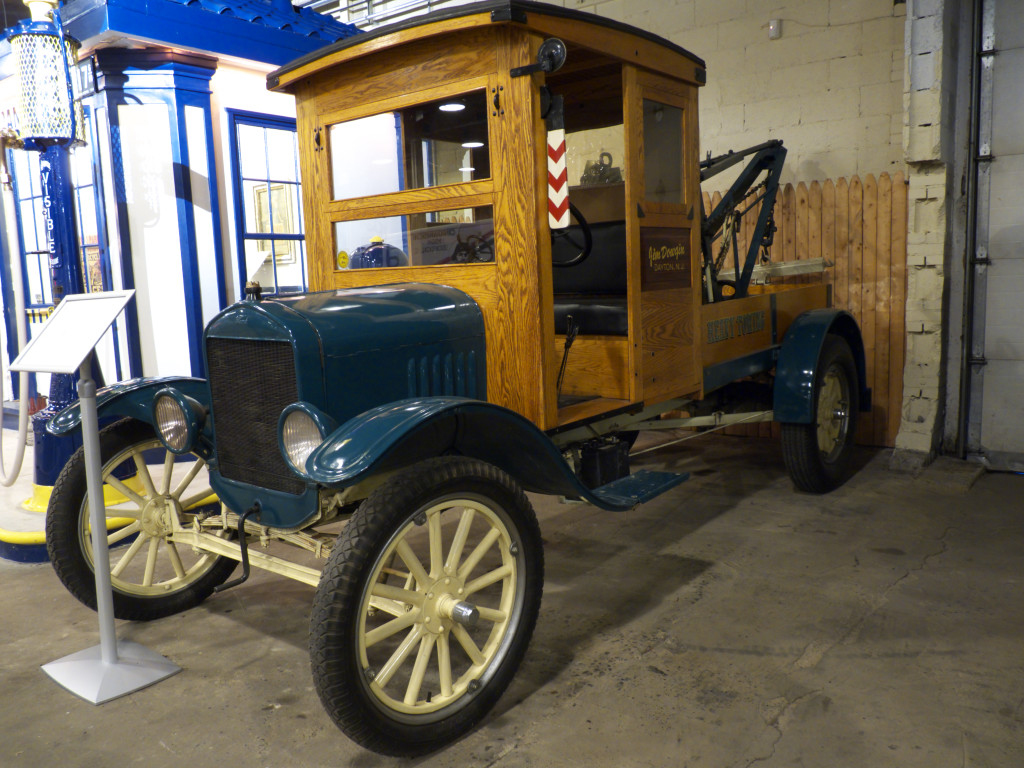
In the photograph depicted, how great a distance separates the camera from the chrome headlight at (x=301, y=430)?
7.61 feet

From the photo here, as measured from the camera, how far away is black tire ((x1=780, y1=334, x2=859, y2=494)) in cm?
443

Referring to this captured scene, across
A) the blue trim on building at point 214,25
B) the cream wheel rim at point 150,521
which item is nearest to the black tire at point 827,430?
the cream wheel rim at point 150,521

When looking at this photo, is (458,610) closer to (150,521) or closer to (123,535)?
(150,521)

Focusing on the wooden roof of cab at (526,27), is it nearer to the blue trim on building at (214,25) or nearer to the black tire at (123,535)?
the black tire at (123,535)

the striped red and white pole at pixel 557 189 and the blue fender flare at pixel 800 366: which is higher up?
the striped red and white pole at pixel 557 189

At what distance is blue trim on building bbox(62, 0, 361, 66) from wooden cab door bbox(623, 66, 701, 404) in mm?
3223

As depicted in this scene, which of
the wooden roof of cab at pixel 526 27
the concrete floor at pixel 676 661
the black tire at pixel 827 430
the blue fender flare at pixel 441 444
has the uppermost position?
the wooden roof of cab at pixel 526 27

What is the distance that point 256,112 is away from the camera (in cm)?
568

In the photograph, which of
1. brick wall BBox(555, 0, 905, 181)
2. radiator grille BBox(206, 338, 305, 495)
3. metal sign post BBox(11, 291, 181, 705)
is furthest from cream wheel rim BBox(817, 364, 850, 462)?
metal sign post BBox(11, 291, 181, 705)

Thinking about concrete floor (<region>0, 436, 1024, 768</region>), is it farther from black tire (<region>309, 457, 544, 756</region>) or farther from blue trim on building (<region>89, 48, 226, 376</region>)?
blue trim on building (<region>89, 48, 226, 376</region>)

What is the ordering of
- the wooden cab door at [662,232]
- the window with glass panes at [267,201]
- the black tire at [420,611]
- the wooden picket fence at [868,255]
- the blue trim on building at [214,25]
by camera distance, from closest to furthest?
1. the black tire at [420,611]
2. the wooden cab door at [662,232]
3. the blue trim on building at [214,25]
4. the wooden picket fence at [868,255]
5. the window with glass panes at [267,201]

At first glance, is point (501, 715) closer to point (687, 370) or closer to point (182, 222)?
point (687, 370)

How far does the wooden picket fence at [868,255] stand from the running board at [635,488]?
2757 millimetres

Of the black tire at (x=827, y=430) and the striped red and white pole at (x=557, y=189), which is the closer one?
the striped red and white pole at (x=557, y=189)
